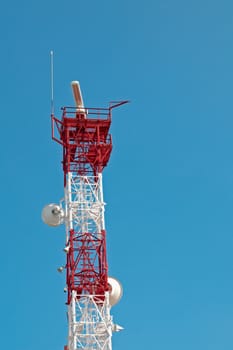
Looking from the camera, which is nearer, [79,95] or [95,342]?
[95,342]

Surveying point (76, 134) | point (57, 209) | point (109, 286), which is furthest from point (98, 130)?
point (109, 286)

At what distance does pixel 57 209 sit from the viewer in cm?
6462

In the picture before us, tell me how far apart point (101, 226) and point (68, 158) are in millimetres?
5157

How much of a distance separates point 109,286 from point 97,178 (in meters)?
7.45

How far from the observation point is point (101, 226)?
64.7 meters

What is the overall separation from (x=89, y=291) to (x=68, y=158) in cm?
915

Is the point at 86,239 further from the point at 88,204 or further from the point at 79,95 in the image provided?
the point at 79,95

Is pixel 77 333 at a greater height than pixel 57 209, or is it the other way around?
pixel 57 209

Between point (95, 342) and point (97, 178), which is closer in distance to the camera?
point (95, 342)

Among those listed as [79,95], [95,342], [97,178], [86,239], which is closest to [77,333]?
[95,342]

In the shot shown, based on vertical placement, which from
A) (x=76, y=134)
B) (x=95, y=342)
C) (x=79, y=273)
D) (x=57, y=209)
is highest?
(x=76, y=134)

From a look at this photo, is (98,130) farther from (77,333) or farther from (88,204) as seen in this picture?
(77,333)

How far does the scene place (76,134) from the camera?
67438 mm

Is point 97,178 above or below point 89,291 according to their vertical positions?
above
